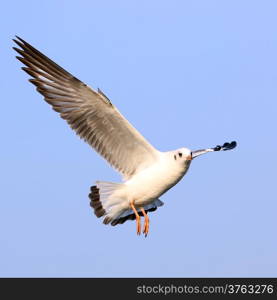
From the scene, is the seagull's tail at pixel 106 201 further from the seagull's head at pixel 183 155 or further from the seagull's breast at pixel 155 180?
the seagull's head at pixel 183 155

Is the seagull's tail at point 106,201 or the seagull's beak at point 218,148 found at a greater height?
the seagull's beak at point 218,148

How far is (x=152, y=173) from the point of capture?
10.7 m

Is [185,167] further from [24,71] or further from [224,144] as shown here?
[24,71]

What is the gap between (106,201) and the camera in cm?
1125

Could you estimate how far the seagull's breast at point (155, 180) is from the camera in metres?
10.4

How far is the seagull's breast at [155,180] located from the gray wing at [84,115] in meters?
0.21

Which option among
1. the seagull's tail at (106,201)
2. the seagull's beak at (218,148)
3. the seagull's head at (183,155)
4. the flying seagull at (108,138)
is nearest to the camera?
the seagull's head at (183,155)

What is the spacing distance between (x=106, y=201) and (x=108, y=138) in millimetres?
1041

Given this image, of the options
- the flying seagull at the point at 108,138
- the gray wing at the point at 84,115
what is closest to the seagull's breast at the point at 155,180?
A: the flying seagull at the point at 108,138

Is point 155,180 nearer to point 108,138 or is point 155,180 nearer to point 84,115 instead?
point 108,138

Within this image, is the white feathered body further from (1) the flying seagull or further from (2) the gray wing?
(2) the gray wing

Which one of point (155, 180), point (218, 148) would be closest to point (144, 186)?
point (155, 180)

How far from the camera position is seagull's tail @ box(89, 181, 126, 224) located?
1115 cm

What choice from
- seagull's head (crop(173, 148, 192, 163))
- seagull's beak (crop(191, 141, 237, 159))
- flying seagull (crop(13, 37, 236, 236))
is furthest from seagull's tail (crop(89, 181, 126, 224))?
seagull's beak (crop(191, 141, 237, 159))
